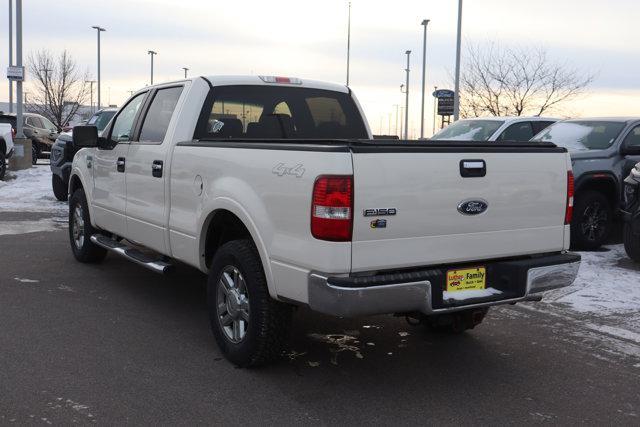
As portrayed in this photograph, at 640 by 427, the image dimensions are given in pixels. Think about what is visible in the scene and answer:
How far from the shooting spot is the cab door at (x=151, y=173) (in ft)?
17.7

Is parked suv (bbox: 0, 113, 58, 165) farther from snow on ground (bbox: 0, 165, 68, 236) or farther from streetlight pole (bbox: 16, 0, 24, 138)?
snow on ground (bbox: 0, 165, 68, 236)

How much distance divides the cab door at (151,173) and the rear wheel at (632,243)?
5.47 m

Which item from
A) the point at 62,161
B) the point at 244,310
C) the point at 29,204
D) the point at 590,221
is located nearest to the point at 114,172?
the point at 244,310

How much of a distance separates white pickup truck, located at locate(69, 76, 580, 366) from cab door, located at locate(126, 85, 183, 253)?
2cm

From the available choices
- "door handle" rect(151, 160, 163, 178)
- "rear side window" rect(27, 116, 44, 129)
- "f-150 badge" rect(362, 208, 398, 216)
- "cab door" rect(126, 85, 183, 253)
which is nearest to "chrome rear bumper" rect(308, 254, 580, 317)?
"f-150 badge" rect(362, 208, 398, 216)

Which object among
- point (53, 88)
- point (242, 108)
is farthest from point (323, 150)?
point (53, 88)

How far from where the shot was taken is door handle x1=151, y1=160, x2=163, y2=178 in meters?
5.39

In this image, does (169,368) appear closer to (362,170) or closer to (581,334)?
(362,170)

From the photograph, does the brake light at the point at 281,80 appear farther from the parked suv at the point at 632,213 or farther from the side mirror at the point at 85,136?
the parked suv at the point at 632,213

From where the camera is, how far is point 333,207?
3646mm

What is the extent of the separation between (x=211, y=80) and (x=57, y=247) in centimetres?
430

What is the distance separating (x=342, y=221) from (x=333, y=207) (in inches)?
3.5

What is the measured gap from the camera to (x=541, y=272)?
4.30 m

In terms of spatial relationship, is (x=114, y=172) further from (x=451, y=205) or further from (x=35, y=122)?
(x=35, y=122)
